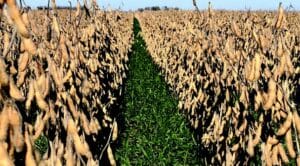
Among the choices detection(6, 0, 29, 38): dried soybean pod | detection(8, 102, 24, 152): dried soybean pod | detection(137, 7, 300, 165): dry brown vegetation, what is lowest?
detection(137, 7, 300, 165): dry brown vegetation

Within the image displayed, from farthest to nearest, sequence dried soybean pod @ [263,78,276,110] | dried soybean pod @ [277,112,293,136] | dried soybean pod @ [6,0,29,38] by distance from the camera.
A: dried soybean pod @ [263,78,276,110]
dried soybean pod @ [277,112,293,136]
dried soybean pod @ [6,0,29,38]

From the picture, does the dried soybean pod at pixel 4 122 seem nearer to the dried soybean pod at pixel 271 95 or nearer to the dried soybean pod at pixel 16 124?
the dried soybean pod at pixel 16 124

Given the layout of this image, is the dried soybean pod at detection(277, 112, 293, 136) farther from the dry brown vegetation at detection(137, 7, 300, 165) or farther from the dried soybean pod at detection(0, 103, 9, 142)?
the dried soybean pod at detection(0, 103, 9, 142)

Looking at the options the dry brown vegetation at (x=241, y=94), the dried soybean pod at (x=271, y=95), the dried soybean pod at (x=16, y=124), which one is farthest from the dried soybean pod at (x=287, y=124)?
the dried soybean pod at (x=16, y=124)

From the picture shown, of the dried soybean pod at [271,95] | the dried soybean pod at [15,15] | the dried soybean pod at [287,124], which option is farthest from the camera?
the dried soybean pod at [271,95]

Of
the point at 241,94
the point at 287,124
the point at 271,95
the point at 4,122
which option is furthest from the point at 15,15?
the point at 241,94

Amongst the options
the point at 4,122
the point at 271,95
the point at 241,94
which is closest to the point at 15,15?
the point at 4,122

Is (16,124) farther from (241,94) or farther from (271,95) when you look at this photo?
(241,94)

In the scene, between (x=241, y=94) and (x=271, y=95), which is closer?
(x=271, y=95)

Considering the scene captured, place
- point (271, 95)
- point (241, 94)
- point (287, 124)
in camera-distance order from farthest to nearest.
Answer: point (241, 94), point (271, 95), point (287, 124)

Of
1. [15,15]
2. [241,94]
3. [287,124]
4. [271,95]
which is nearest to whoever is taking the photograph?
[15,15]

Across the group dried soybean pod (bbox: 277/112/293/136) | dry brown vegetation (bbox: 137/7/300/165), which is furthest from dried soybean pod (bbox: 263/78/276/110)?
dried soybean pod (bbox: 277/112/293/136)

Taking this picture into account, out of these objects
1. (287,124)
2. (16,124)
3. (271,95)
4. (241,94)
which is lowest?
(241,94)

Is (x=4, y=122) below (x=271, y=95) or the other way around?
the other way around
